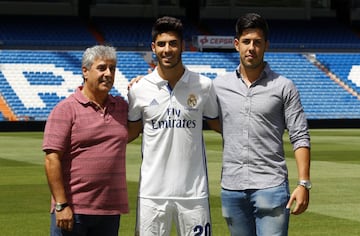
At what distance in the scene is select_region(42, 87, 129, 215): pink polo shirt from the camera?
18.9 feet

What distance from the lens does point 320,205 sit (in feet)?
46.7

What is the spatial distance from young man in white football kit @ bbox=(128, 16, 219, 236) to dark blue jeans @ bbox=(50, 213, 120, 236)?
198 millimetres

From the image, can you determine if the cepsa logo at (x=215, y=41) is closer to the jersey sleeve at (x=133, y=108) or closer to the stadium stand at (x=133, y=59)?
the stadium stand at (x=133, y=59)

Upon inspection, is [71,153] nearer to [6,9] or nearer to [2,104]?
[2,104]

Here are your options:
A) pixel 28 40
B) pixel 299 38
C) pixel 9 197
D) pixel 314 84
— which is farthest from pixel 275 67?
pixel 9 197

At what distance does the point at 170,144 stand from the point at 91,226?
72 cm

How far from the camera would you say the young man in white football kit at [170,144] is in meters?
5.96

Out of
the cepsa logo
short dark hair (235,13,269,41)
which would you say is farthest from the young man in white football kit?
the cepsa logo

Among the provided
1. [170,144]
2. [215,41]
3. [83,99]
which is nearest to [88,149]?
[83,99]

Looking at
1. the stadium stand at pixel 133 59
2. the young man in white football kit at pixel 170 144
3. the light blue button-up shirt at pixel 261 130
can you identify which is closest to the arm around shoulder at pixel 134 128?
the young man in white football kit at pixel 170 144

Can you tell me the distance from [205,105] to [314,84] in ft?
139

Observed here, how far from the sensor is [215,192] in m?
16.0

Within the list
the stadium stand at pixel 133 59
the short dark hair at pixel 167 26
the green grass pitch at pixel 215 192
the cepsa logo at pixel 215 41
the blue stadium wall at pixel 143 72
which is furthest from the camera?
the cepsa logo at pixel 215 41

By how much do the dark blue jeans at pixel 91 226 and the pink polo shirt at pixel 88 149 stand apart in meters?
0.04
